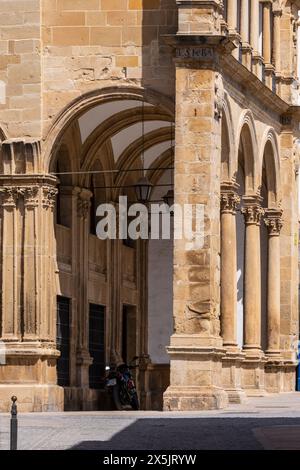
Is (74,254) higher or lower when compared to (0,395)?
higher

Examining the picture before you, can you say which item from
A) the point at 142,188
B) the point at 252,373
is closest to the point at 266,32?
the point at 142,188

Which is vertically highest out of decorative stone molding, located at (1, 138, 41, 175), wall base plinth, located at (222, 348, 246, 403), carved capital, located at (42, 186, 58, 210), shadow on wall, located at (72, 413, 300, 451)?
decorative stone molding, located at (1, 138, 41, 175)

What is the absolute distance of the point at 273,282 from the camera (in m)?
46.8

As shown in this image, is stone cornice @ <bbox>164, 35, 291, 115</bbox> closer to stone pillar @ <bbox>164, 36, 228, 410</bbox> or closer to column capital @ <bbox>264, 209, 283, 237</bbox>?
stone pillar @ <bbox>164, 36, 228, 410</bbox>

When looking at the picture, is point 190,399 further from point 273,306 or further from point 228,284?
point 273,306

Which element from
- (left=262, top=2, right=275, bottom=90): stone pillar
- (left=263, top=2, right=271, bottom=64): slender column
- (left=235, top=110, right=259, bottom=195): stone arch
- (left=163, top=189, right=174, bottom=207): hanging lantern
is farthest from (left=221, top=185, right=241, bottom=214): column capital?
(left=263, top=2, right=271, bottom=64): slender column

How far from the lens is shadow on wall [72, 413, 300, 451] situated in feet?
81.5

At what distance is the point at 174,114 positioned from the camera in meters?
36.6

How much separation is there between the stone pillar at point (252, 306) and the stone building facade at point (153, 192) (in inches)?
1.5

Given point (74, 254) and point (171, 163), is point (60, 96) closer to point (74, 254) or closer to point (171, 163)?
point (74, 254)

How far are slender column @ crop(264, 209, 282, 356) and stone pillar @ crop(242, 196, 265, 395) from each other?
7.61ft

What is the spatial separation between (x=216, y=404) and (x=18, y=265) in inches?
198
